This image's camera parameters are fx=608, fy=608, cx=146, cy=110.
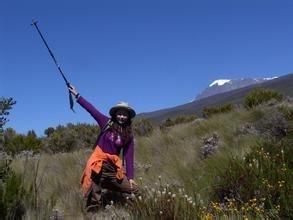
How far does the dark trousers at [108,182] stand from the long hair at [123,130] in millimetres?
400

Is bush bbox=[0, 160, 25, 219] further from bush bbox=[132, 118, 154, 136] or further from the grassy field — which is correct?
bush bbox=[132, 118, 154, 136]

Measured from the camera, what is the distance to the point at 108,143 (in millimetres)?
8195

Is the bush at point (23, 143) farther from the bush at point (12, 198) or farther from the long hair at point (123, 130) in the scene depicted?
the bush at point (12, 198)

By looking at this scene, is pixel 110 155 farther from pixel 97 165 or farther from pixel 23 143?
pixel 23 143

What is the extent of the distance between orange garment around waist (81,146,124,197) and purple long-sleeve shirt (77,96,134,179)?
0.27 ft

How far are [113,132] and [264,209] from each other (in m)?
2.88

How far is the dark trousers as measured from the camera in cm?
798

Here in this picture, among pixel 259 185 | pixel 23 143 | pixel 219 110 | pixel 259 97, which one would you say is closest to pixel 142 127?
pixel 23 143

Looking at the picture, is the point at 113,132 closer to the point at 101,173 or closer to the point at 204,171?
the point at 101,173

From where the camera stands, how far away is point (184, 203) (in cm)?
568

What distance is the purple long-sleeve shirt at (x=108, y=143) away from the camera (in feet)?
26.9

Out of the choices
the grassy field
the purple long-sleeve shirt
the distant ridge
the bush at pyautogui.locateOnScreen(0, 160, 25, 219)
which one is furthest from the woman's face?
the distant ridge

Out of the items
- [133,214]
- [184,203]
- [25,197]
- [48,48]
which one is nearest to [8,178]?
[25,197]

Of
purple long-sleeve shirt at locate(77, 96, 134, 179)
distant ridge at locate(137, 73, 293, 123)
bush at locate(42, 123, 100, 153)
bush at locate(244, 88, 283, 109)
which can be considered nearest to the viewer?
purple long-sleeve shirt at locate(77, 96, 134, 179)
